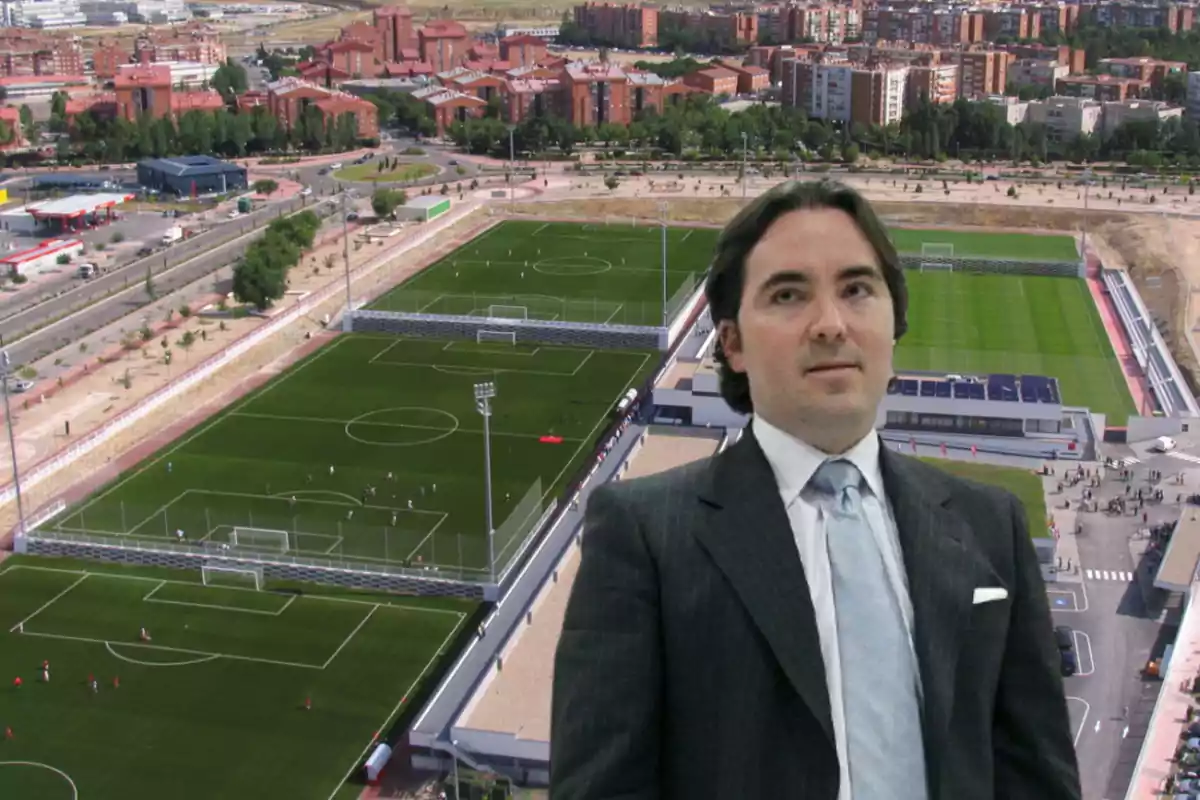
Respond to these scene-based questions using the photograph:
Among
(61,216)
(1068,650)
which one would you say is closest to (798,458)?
(1068,650)

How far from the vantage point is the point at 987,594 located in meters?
2.64

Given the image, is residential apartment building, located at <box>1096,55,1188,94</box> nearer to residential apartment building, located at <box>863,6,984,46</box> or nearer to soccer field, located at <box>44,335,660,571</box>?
residential apartment building, located at <box>863,6,984,46</box>

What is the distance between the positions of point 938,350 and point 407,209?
68.9 feet

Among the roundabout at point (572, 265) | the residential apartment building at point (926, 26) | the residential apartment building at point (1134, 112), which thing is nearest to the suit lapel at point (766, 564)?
the roundabout at point (572, 265)

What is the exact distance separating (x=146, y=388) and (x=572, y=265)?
50.5ft

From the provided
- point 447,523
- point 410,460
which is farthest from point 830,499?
point 410,460

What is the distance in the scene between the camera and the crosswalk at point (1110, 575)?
2150cm

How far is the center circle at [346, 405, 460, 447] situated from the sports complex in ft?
0.23

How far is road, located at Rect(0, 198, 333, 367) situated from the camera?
1362 inches

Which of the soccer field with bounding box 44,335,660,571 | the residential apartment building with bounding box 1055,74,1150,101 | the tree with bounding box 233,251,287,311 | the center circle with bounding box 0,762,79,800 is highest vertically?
the residential apartment building with bounding box 1055,74,1150,101

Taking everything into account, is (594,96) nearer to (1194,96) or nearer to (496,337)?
(1194,96)

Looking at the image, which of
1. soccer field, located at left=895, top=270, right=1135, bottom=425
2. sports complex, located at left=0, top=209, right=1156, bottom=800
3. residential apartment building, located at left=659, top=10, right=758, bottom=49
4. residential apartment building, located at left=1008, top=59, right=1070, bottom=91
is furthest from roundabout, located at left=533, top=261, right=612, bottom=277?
residential apartment building, located at left=659, top=10, right=758, bottom=49

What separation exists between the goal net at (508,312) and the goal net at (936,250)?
43.8ft

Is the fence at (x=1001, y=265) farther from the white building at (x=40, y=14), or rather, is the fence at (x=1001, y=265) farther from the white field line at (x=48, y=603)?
the white building at (x=40, y=14)
